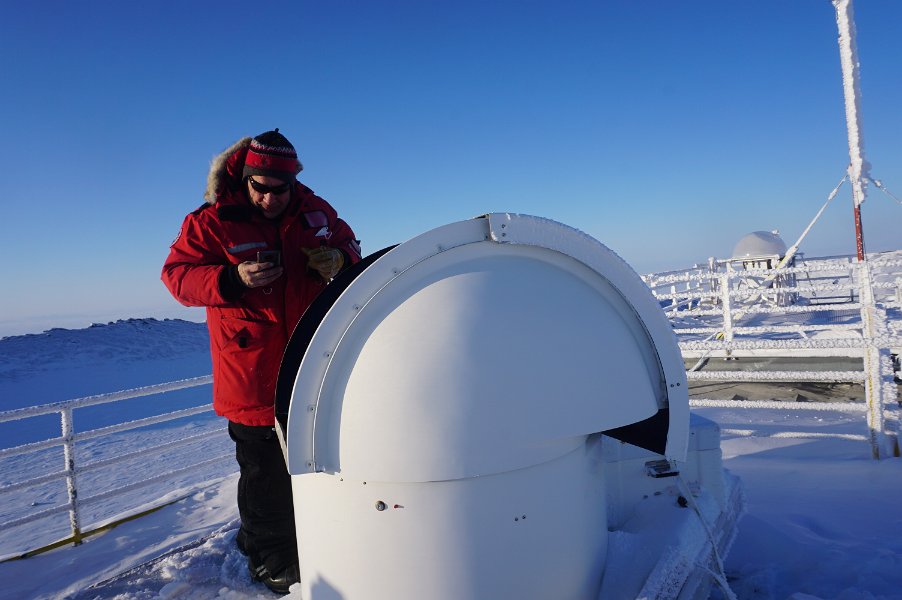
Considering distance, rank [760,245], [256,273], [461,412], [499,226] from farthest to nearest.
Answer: [760,245] → [256,273] → [499,226] → [461,412]

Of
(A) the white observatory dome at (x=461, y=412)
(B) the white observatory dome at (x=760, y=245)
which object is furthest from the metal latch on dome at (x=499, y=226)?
(B) the white observatory dome at (x=760, y=245)

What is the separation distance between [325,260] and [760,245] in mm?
16940

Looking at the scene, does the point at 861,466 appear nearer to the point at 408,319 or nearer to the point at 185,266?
the point at 408,319

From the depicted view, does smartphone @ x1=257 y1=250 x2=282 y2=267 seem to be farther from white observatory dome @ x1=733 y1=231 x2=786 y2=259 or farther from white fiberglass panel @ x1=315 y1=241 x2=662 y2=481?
white observatory dome @ x1=733 y1=231 x2=786 y2=259

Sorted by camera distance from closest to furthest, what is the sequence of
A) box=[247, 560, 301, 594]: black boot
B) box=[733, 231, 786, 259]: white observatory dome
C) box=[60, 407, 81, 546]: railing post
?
box=[247, 560, 301, 594]: black boot < box=[60, 407, 81, 546]: railing post < box=[733, 231, 786, 259]: white observatory dome

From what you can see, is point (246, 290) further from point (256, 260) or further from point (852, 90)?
point (852, 90)

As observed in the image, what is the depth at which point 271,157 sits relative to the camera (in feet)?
7.05

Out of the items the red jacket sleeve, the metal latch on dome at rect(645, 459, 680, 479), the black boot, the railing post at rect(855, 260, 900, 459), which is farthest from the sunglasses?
the railing post at rect(855, 260, 900, 459)

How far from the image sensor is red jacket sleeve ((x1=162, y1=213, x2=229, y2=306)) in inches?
81.7

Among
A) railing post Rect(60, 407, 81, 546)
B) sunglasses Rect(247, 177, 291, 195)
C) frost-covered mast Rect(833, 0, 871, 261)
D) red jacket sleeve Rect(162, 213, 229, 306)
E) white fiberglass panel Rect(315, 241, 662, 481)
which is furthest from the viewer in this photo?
frost-covered mast Rect(833, 0, 871, 261)

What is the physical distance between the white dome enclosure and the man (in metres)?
0.81

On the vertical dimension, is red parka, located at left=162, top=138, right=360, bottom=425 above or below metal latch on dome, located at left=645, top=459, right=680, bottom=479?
above

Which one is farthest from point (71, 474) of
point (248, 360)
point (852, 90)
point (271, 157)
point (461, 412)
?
point (852, 90)

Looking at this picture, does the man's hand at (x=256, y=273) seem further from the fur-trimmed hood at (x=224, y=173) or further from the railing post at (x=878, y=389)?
the railing post at (x=878, y=389)
